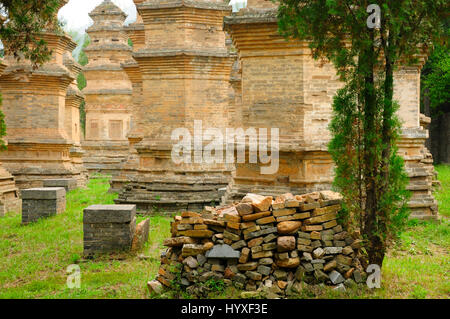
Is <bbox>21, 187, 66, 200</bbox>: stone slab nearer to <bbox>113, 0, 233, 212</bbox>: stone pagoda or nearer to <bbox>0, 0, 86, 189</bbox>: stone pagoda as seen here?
<bbox>113, 0, 233, 212</bbox>: stone pagoda

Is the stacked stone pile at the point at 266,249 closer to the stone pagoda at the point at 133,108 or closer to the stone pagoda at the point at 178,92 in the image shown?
the stone pagoda at the point at 178,92

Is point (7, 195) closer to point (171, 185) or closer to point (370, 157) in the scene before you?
point (171, 185)

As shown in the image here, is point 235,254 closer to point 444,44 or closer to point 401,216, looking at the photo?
point 401,216

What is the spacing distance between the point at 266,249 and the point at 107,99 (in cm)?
2086

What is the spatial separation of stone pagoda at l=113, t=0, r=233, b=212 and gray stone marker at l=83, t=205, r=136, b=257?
4146mm

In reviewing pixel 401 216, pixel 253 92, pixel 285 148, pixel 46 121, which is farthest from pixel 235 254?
pixel 46 121

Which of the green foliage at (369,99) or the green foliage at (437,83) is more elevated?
the green foliage at (437,83)

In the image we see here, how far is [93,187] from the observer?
19.1 m

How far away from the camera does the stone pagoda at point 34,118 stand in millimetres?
16375

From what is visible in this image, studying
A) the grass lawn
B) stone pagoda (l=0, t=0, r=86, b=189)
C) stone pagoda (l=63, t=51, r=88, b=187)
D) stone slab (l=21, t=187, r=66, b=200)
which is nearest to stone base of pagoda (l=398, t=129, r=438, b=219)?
the grass lawn

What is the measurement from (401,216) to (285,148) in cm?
284

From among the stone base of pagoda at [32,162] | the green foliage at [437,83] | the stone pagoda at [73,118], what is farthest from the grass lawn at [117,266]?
the green foliage at [437,83]

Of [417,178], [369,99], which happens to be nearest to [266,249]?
[369,99]

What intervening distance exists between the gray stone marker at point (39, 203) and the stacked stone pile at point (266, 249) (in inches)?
266
